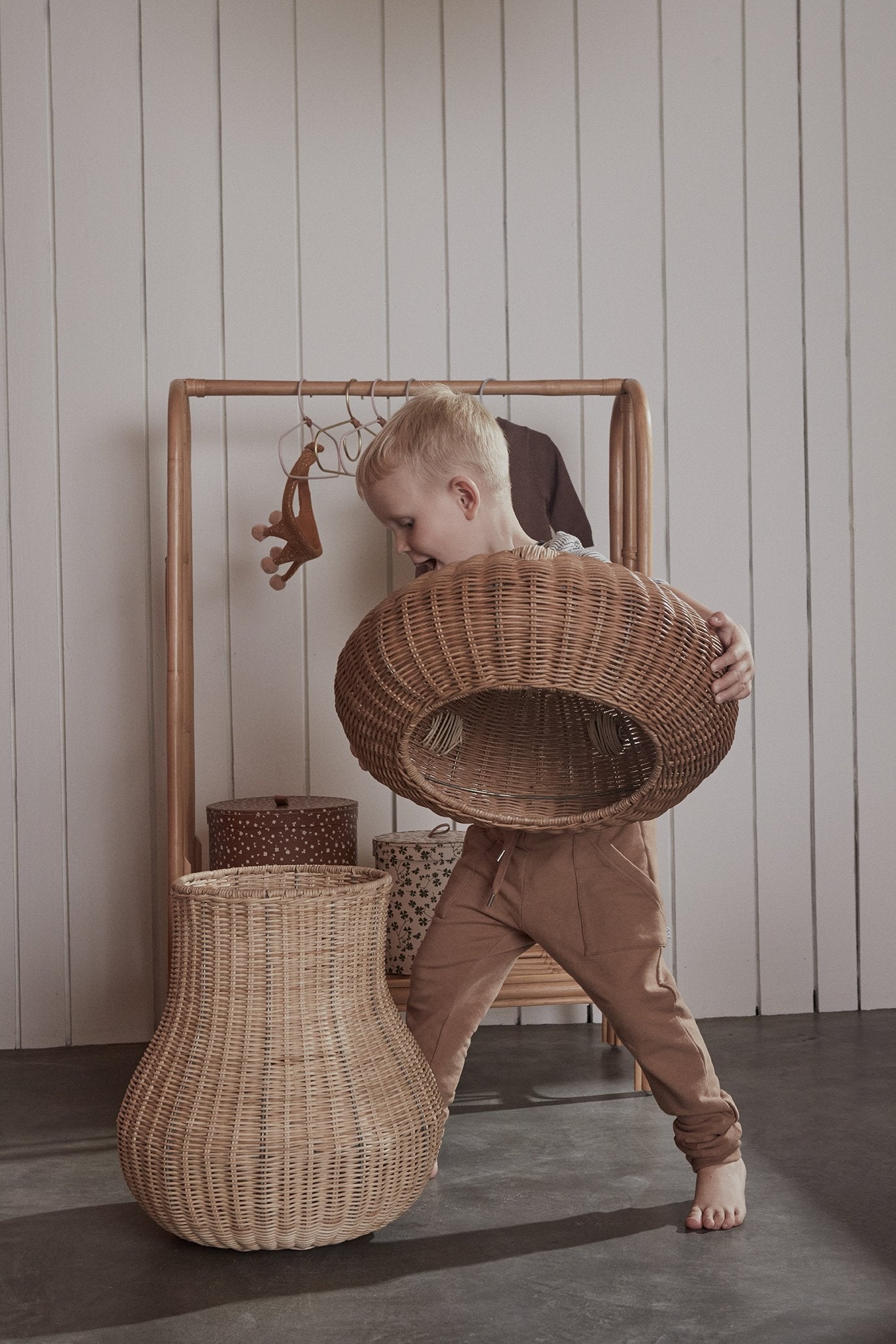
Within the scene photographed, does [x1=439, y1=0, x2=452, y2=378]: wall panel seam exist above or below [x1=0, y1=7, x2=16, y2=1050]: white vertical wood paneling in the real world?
above

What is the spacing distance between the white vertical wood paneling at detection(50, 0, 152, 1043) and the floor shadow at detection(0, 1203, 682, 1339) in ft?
2.96

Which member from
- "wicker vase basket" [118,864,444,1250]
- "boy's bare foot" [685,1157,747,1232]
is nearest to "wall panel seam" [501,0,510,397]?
"wicker vase basket" [118,864,444,1250]

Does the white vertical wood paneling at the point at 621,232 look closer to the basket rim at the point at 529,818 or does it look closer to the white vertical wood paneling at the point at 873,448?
the white vertical wood paneling at the point at 873,448

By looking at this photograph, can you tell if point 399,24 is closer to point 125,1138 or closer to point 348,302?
point 348,302

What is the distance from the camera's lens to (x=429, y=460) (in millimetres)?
1639

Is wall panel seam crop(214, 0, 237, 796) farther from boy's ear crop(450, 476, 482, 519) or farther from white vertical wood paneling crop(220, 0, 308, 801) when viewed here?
boy's ear crop(450, 476, 482, 519)

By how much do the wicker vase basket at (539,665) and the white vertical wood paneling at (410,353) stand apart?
96 centimetres

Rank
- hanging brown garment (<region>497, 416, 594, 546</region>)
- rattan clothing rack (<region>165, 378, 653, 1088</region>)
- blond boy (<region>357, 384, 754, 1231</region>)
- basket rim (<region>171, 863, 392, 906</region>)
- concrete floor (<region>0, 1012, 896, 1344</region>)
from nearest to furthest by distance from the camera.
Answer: concrete floor (<region>0, 1012, 896, 1344</region>)
basket rim (<region>171, 863, 392, 906</region>)
blond boy (<region>357, 384, 754, 1231</region>)
rattan clothing rack (<region>165, 378, 653, 1088</region>)
hanging brown garment (<region>497, 416, 594, 546</region>)

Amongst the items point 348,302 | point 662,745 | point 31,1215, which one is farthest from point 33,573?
point 662,745

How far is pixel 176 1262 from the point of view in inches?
53.0

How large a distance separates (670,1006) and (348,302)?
5.16 ft

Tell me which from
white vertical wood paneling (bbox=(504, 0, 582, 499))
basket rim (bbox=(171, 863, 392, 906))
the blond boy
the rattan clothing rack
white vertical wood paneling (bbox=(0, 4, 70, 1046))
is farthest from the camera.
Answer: white vertical wood paneling (bbox=(504, 0, 582, 499))

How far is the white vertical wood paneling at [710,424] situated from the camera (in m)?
2.49

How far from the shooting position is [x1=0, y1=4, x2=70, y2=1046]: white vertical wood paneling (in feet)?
7.70
